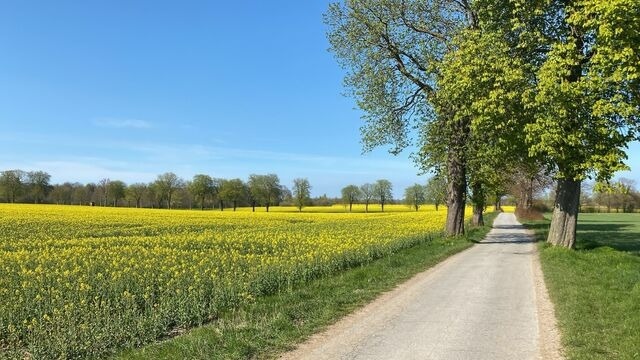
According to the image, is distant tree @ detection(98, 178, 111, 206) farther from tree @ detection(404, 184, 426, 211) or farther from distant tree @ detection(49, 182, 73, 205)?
tree @ detection(404, 184, 426, 211)

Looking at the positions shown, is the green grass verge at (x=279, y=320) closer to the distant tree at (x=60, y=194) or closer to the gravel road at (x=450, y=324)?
the gravel road at (x=450, y=324)

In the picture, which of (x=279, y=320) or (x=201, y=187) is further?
(x=201, y=187)

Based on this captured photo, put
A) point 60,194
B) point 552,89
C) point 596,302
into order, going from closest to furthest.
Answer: point 596,302 < point 552,89 < point 60,194

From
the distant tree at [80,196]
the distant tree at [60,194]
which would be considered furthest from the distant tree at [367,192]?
the distant tree at [60,194]

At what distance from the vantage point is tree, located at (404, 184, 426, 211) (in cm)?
16170

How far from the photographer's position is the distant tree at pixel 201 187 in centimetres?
13311

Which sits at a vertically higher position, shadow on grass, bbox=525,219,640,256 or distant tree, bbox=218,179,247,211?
distant tree, bbox=218,179,247,211

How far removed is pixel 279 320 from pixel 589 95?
1429cm

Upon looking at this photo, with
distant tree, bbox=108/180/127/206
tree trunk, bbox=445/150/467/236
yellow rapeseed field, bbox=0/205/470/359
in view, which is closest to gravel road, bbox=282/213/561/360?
yellow rapeseed field, bbox=0/205/470/359

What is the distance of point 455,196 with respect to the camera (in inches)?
1230

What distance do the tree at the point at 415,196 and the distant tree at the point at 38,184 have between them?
318 ft

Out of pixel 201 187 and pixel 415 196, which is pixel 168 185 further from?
pixel 415 196

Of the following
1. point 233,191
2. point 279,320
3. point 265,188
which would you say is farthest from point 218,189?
point 279,320

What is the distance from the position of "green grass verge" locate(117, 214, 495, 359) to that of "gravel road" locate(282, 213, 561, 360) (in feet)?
1.21
